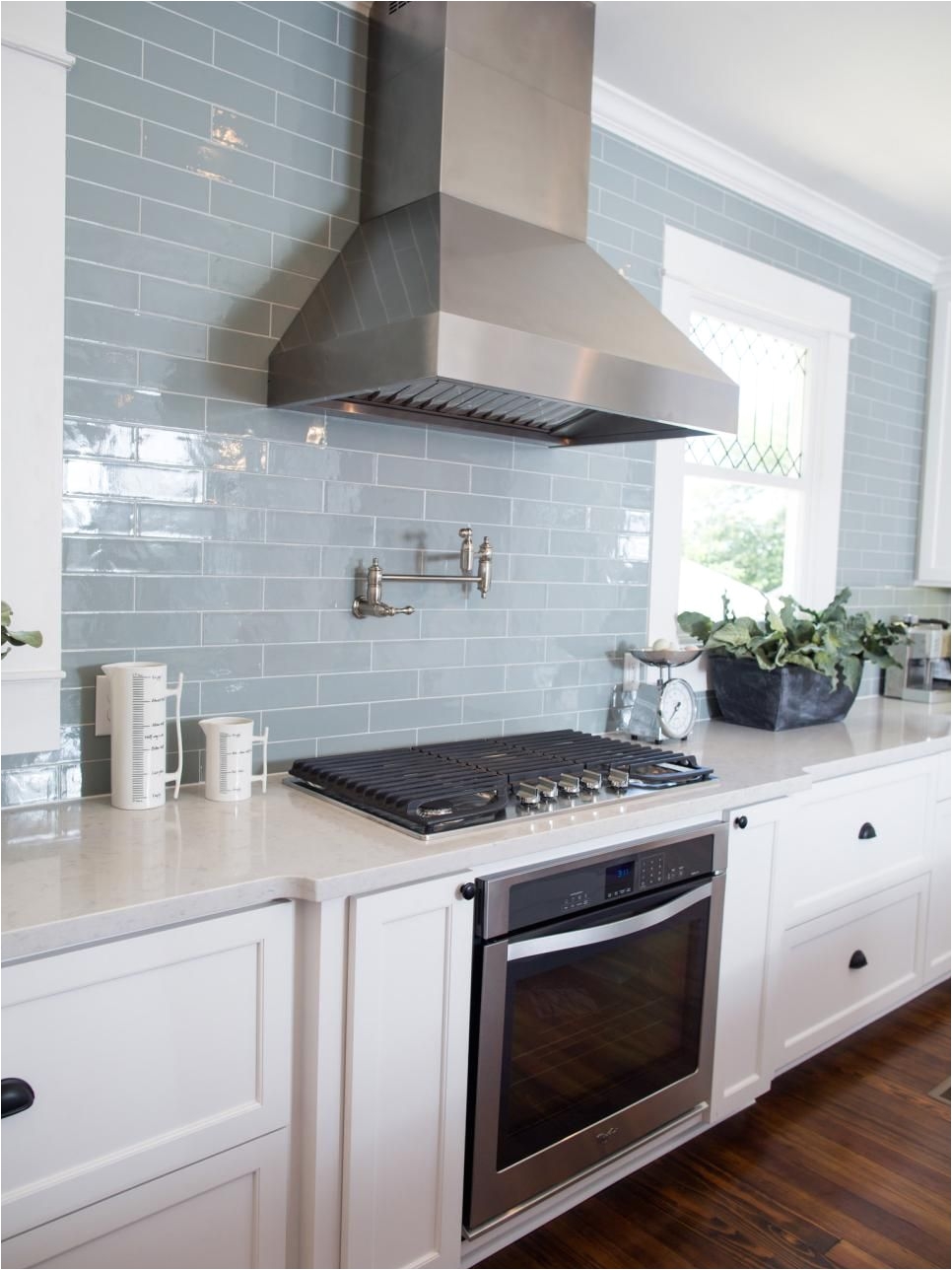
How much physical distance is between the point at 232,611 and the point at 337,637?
0.27 m

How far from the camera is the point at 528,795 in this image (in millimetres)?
1942

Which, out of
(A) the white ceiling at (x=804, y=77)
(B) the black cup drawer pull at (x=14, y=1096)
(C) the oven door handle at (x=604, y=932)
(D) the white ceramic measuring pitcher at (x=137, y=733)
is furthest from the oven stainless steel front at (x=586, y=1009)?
(A) the white ceiling at (x=804, y=77)

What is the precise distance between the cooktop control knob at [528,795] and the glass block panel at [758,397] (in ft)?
5.21

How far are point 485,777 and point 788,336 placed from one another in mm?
2269

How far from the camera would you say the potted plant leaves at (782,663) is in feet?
9.90

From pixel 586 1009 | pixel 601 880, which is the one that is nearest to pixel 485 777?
pixel 601 880

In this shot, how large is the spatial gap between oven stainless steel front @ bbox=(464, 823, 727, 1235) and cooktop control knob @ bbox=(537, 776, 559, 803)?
0.14m

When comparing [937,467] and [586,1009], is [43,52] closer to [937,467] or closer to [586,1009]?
[586,1009]

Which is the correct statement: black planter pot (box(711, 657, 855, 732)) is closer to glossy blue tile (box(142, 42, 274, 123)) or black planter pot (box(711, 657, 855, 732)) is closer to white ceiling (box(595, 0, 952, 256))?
white ceiling (box(595, 0, 952, 256))

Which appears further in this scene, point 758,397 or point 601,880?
point 758,397

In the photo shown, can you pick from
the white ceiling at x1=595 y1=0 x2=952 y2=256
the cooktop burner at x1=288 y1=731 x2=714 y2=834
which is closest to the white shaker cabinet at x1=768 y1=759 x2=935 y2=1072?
the cooktop burner at x1=288 y1=731 x2=714 y2=834

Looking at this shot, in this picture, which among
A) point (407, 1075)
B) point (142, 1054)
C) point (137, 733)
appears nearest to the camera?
point (142, 1054)

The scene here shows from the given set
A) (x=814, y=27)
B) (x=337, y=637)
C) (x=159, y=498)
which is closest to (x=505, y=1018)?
(x=337, y=637)

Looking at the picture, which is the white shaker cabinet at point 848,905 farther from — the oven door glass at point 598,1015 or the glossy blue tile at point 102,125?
the glossy blue tile at point 102,125
